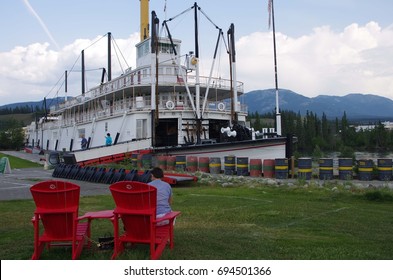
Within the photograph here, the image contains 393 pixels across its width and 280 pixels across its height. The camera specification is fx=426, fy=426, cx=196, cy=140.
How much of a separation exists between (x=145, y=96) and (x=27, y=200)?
18.4 meters

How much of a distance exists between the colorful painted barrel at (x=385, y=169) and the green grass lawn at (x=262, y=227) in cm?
490

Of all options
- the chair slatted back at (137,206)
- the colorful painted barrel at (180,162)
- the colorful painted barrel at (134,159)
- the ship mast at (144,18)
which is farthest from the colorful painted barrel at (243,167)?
the ship mast at (144,18)

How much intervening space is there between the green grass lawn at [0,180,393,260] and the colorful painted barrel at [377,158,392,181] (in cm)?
490

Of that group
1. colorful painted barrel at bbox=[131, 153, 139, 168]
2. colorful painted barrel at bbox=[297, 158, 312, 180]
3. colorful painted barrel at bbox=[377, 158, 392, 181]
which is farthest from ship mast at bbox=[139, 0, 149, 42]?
colorful painted barrel at bbox=[377, 158, 392, 181]

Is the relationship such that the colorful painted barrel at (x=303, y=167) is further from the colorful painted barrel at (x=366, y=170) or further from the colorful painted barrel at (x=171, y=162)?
the colorful painted barrel at (x=171, y=162)

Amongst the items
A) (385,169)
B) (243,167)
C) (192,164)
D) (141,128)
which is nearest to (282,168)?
(243,167)

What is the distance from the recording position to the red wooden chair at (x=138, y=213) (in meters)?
5.01

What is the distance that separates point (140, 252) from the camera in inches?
214

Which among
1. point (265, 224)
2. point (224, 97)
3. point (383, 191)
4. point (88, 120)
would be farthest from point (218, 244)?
point (88, 120)

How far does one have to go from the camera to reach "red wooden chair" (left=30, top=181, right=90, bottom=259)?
5.23m

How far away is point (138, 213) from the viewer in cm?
503

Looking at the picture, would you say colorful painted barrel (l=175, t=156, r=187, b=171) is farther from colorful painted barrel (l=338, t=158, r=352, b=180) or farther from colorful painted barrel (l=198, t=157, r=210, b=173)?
colorful painted barrel (l=338, t=158, r=352, b=180)

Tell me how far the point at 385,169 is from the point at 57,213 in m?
14.4
